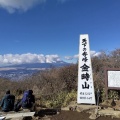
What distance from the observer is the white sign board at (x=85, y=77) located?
12.1 metres

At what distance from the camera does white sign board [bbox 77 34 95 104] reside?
12102 mm

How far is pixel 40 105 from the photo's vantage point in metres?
12.3

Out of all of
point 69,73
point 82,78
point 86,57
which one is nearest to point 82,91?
point 82,78

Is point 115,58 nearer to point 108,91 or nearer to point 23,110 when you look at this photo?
point 108,91

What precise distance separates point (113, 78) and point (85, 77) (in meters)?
1.71

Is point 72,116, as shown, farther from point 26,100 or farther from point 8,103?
point 8,103

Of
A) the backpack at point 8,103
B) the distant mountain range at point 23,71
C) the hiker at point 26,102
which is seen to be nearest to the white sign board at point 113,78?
the hiker at point 26,102

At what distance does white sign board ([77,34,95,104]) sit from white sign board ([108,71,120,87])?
4.30 feet

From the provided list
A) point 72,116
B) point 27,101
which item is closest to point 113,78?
point 72,116

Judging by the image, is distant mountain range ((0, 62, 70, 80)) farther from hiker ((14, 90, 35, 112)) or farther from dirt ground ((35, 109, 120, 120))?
hiker ((14, 90, 35, 112))

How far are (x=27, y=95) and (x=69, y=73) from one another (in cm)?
814

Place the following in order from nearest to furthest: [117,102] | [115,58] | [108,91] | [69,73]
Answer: [117,102], [108,91], [69,73], [115,58]

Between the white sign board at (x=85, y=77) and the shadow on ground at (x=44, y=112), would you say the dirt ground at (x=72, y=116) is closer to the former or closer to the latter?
the shadow on ground at (x=44, y=112)

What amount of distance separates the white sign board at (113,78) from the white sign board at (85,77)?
4.30 ft
